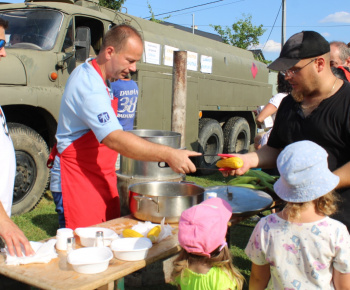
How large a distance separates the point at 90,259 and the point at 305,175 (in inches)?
44.7

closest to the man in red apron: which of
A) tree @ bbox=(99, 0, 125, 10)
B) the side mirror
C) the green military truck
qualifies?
the side mirror

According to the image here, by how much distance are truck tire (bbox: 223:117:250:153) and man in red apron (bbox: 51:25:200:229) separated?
703cm

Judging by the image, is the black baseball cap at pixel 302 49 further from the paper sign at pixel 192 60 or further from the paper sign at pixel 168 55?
the paper sign at pixel 192 60

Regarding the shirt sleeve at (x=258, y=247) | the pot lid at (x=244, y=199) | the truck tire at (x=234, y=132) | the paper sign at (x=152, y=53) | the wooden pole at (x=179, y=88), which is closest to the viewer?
the shirt sleeve at (x=258, y=247)

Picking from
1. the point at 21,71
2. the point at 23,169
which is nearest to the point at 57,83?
the point at 21,71

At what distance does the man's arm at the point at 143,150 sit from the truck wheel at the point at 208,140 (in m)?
5.92

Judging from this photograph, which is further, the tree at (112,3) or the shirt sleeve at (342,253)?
the tree at (112,3)

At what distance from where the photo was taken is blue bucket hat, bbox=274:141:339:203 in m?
2.11

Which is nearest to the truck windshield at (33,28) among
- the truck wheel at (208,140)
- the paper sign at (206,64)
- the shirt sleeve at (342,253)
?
the paper sign at (206,64)

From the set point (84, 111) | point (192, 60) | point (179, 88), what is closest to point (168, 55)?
point (192, 60)

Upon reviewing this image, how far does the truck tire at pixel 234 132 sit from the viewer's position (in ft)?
32.2

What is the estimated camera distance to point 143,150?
8.55 feet

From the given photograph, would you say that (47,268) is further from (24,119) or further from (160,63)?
(160,63)

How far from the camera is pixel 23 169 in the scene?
5445 millimetres
